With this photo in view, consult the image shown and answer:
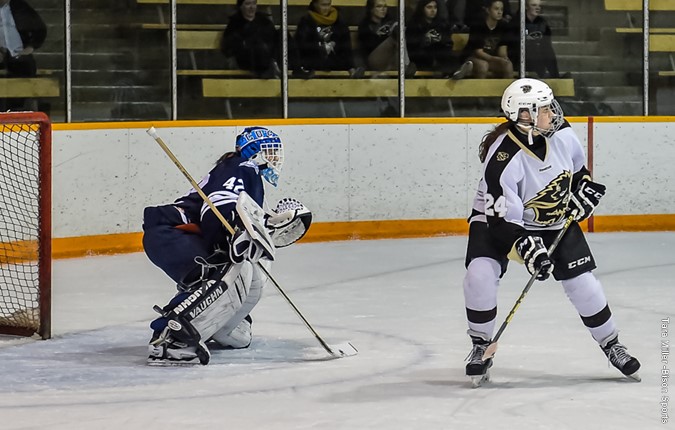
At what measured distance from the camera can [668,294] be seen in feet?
20.8

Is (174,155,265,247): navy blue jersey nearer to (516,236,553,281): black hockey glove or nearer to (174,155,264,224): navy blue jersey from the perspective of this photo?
(174,155,264,224): navy blue jersey

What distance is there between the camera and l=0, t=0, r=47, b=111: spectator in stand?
768 cm

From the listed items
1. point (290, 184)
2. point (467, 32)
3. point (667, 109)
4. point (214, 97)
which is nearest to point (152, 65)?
point (214, 97)

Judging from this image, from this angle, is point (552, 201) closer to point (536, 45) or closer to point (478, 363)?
point (478, 363)

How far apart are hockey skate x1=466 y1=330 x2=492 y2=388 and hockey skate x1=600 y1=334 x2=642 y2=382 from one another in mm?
385

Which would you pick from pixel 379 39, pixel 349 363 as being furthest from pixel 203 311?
Answer: pixel 379 39

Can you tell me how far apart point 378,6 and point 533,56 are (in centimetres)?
111

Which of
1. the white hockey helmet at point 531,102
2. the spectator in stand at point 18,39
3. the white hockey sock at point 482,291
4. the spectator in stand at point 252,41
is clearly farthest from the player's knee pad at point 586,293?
the spectator in stand at point 252,41

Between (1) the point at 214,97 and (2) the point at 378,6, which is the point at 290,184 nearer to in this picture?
(1) the point at 214,97

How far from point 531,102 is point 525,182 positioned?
0.25 m

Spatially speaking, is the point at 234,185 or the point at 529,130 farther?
the point at 234,185

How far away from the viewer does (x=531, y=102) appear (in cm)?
430

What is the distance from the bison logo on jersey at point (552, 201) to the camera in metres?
4.32

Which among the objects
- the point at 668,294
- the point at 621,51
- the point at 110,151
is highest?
the point at 621,51
